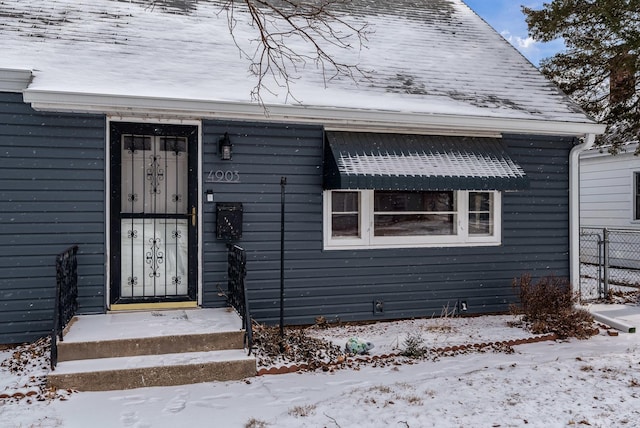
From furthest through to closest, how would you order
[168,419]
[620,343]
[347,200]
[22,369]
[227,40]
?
1. [227,40]
2. [347,200]
3. [620,343]
4. [22,369]
5. [168,419]

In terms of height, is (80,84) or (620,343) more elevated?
(80,84)

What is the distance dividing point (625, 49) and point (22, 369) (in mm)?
9266

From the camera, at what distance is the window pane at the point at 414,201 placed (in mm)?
6867

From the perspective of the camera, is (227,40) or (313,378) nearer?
(313,378)

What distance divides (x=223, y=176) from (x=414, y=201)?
2.62 meters

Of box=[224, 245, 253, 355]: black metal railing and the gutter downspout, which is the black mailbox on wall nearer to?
box=[224, 245, 253, 355]: black metal railing

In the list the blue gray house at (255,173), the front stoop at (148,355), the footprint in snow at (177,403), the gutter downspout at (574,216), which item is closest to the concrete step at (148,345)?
the front stoop at (148,355)

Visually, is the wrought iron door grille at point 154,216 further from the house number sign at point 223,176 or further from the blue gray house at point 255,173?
the house number sign at point 223,176

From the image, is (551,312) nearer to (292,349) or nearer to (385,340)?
(385,340)

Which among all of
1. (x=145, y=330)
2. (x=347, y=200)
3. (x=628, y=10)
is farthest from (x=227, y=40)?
(x=628, y=10)

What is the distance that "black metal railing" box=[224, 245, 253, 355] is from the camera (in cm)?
513

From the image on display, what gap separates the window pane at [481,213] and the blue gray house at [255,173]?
20 mm

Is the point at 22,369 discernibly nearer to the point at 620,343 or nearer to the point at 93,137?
the point at 93,137

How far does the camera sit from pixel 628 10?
8016 millimetres
